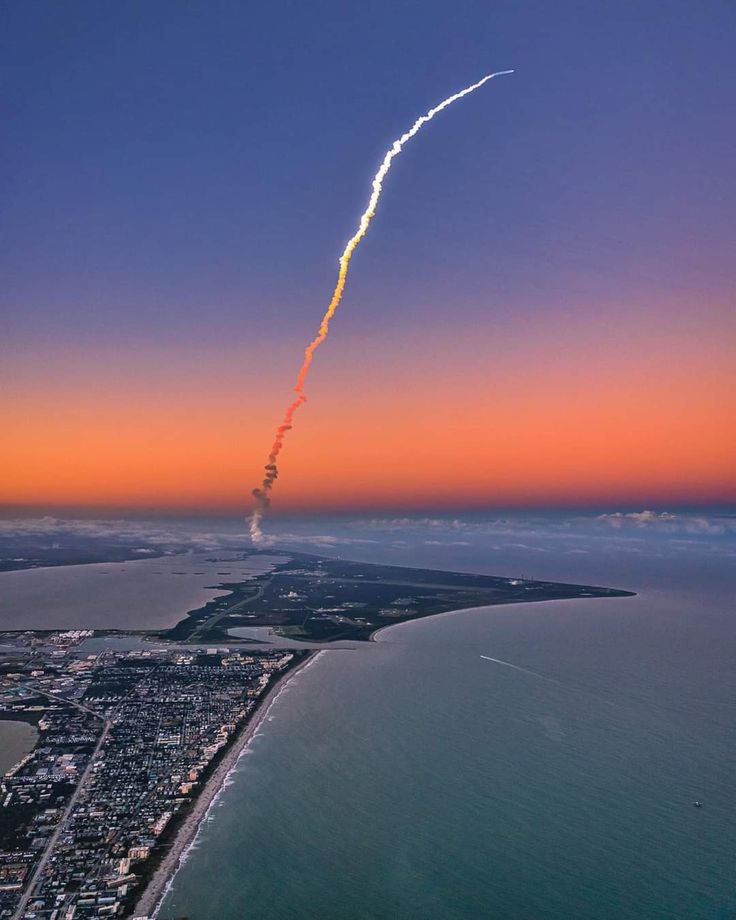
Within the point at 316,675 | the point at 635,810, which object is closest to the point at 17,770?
the point at 316,675

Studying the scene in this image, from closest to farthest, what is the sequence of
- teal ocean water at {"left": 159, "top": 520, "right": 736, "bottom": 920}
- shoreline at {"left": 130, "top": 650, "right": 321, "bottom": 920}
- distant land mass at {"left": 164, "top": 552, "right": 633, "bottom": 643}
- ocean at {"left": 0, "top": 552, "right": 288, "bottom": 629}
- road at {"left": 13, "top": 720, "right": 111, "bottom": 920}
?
road at {"left": 13, "top": 720, "right": 111, "bottom": 920} < shoreline at {"left": 130, "top": 650, "right": 321, "bottom": 920} < teal ocean water at {"left": 159, "top": 520, "right": 736, "bottom": 920} < distant land mass at {"left": 164, "top": 552, "right": 633, "bottom": 643} < ocean at {"left": 0, "top": 552, "right": 288, "bottom": 629}

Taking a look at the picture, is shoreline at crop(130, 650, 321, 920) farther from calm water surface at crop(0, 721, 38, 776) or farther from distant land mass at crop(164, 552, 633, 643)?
distant land mass at crop(164, 552, 633, 643)

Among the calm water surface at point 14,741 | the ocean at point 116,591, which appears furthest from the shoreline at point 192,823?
the ocean at point 116,591

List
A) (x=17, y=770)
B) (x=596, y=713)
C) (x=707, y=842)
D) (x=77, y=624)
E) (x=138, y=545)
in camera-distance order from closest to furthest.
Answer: (x=707, y=842), (x=17, y=770), (x=596, y=713), (x=77, y=624), (x=138, y=545)

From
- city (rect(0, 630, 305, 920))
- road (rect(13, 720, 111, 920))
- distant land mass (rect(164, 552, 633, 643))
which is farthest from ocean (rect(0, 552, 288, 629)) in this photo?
road (rect(13, 720, 111, 920))

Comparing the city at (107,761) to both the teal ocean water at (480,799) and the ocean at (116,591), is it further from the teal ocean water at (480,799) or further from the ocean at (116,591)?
the ocean at (116,591)

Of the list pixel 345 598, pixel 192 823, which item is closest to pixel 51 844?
pixel 192 823

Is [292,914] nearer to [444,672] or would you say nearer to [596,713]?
[596,713]

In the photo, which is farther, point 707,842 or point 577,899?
point 707,842
